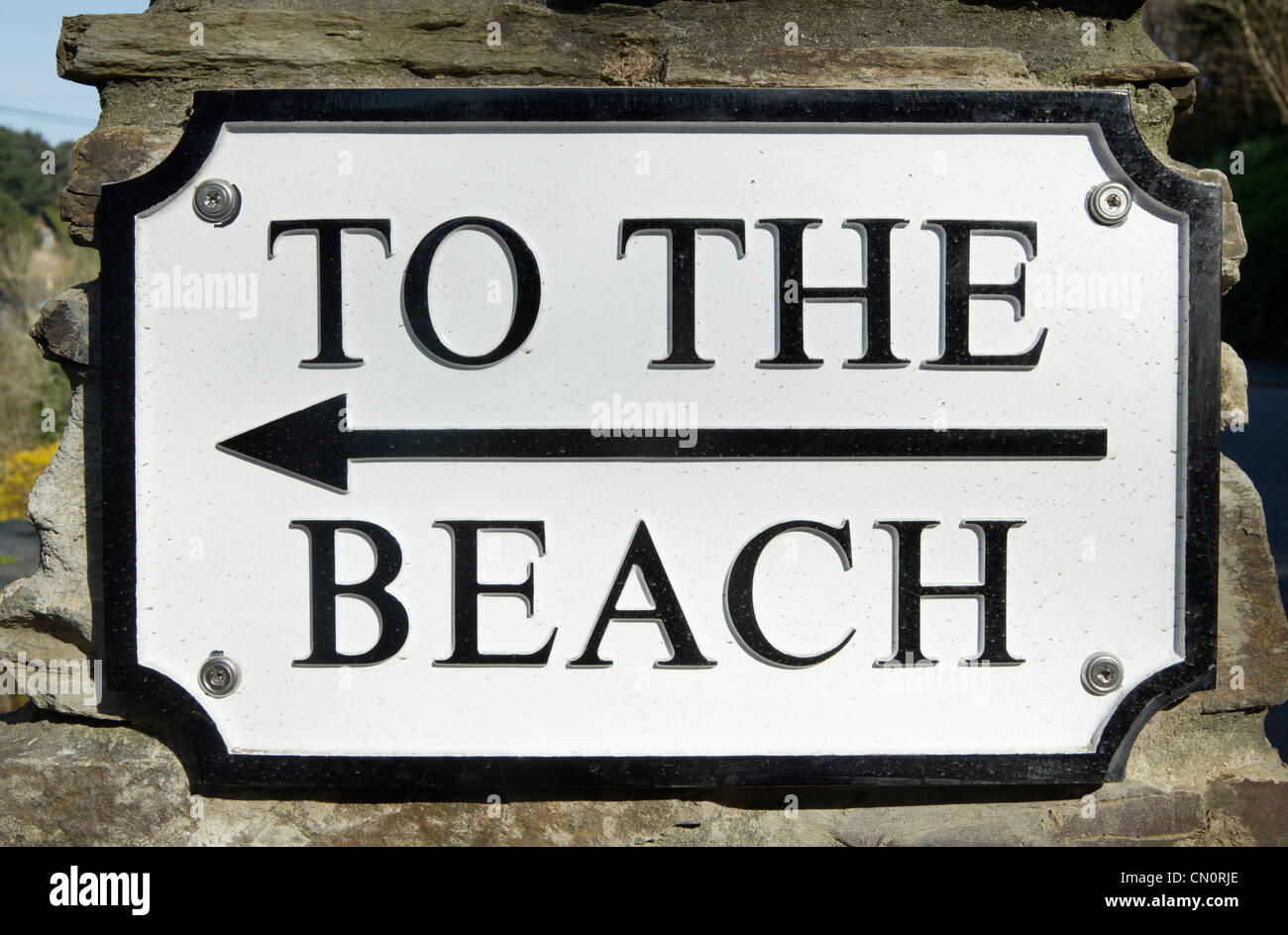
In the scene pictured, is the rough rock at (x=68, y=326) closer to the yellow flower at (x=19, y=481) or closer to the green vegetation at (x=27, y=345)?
the green vegetation at (x=27, y=345)

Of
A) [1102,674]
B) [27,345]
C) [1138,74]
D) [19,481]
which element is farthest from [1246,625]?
[27,345]

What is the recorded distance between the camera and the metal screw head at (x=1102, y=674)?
1.42 m

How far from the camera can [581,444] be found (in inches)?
55.1

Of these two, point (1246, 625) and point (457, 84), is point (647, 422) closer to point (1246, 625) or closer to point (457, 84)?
point (457, 84)

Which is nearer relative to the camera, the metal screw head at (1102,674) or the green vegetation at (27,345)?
the metal screw head at (1102,674)

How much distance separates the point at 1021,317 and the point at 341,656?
39.8 inches

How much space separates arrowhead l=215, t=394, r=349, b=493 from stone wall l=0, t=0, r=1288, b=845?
28 cm

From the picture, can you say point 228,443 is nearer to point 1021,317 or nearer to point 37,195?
point 1021,317

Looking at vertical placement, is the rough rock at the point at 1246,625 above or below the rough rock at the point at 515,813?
above

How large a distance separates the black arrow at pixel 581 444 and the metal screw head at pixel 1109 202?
11.3 inches

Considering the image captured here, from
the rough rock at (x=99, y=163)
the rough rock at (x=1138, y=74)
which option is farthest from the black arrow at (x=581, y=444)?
the rough rock at (x=1138, y=74)

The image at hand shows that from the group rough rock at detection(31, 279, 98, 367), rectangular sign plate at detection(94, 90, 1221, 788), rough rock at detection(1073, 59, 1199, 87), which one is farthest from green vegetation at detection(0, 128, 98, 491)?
rough rock at detection(1073, 59, 1199, 87)

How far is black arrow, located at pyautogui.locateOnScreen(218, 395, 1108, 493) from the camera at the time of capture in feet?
4.58

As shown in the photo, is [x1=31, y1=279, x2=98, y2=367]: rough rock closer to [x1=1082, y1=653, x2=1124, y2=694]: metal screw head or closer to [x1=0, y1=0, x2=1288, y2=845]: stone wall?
[x1=0, y1=0, x2=1288, y2=845]: stone wall
